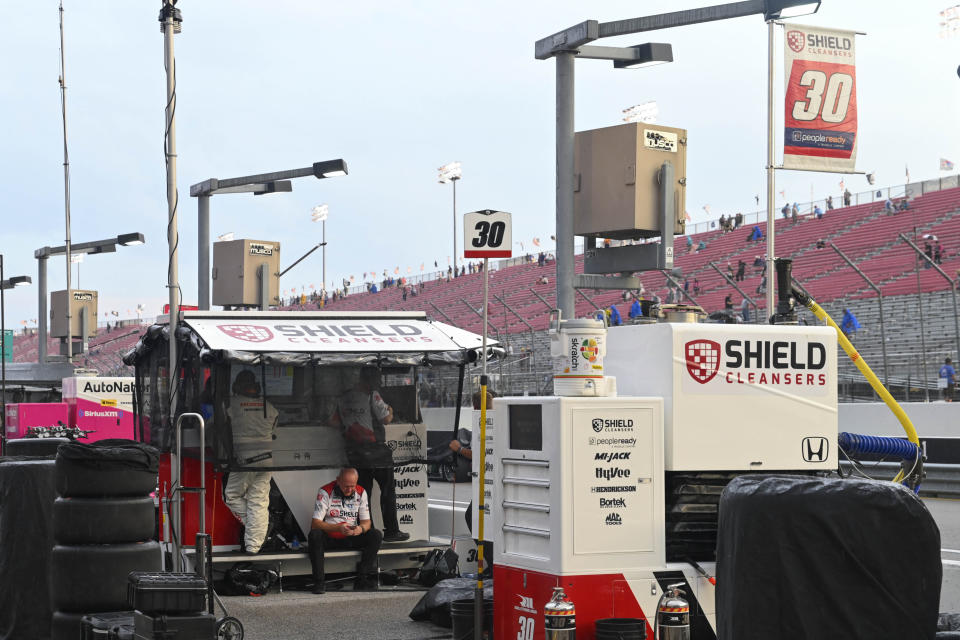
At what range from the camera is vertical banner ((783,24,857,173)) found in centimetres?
1334

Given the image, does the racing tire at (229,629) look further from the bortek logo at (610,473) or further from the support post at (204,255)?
the support post at (204,255)

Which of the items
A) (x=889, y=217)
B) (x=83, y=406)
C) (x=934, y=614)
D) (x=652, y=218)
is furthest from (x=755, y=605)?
(x=889, y=217)

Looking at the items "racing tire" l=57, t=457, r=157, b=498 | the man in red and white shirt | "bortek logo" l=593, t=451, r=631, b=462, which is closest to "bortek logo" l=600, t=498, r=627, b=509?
"bortek logo" l=593, t=451, r=631, b=462

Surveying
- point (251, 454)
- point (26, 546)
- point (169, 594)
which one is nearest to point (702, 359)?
point (169, 594)

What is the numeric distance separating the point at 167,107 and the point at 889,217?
1882 inches

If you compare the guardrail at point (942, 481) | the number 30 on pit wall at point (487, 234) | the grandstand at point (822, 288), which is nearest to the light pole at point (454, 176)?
the grandstand at point (822, 288)

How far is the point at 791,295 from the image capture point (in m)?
9.14

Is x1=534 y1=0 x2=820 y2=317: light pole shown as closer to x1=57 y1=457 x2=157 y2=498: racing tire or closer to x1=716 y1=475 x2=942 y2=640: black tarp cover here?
x1=57 y1=457 x2=157 y2=498: racing tire

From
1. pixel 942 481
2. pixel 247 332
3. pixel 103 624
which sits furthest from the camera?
pixel 942 481

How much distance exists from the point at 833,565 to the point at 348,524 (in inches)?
326

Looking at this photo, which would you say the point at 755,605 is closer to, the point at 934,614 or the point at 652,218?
the point at 934,614

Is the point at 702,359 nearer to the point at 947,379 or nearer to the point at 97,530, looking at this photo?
the point at 97,530

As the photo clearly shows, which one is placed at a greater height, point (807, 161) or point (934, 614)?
point (807, 161)

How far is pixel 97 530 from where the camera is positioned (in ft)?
27.5
